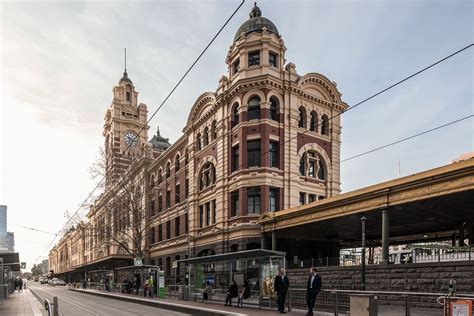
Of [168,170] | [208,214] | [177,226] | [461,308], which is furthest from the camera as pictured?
[168,170]

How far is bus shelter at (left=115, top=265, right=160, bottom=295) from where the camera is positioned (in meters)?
36.0

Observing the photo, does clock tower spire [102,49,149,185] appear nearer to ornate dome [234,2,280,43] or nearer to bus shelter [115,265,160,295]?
bus shelter [115,265,160,295]

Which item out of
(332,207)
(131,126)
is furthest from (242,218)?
(131,126)

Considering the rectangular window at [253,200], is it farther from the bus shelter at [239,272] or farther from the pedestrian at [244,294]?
the pedestrian at [244,294]

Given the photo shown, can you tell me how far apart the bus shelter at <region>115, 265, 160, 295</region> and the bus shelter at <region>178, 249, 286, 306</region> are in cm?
641

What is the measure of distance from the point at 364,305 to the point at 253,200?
2321 cm

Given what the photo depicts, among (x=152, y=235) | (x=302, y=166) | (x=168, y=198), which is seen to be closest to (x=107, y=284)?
(x=152, y=235)

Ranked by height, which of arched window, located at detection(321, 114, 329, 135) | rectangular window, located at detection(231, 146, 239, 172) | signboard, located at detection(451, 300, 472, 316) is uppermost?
arched window, located at detection(321, 114, 329, 135)

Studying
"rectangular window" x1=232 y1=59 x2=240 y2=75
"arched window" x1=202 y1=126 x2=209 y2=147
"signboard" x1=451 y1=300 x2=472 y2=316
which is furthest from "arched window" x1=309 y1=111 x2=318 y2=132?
"signboard" x1=451 y1=300 x2=472 y2=316

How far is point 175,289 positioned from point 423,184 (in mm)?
22604

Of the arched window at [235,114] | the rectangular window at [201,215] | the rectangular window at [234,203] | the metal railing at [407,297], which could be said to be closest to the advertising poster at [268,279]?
the metal railing at [407,297]

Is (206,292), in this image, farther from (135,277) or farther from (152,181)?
(152,181)

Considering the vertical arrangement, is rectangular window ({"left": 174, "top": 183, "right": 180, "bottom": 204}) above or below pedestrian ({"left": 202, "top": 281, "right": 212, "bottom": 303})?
above

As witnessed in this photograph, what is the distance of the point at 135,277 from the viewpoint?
40.9 m
